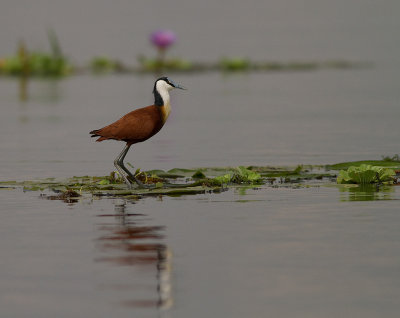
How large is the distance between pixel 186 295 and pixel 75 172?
29.1ft

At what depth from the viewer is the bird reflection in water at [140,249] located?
895 centimetres

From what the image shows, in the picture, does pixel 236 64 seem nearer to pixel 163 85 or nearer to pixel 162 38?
pixel 162 38

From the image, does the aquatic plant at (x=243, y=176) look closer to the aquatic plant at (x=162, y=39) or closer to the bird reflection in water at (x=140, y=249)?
the bird reflection in water at (x=140, y=249)

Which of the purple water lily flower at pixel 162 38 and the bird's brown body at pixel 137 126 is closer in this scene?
the bird's brown body at pixel 137 126

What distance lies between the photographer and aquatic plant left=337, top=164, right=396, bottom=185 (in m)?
15.2

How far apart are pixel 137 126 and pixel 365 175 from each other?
Result: 273cm

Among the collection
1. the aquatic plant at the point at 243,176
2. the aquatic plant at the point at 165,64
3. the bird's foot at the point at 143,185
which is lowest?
the bird's foot at the point at 143,185

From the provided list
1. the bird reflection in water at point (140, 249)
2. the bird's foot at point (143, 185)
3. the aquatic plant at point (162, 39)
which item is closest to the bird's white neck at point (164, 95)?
the bird's foot at point (143, 185)

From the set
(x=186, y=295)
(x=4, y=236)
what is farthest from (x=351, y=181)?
(x=186, y=295)

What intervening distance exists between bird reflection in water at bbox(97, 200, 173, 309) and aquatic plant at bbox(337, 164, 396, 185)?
3314 mm

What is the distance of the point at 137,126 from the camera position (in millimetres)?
15195

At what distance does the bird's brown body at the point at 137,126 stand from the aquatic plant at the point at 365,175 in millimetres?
2242

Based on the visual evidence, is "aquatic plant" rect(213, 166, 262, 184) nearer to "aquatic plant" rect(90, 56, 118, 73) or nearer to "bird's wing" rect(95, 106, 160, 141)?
"bird's wing" rect(95, 106, 160, 141)

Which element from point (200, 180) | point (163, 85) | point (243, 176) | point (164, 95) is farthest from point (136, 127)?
point (243, 176)
